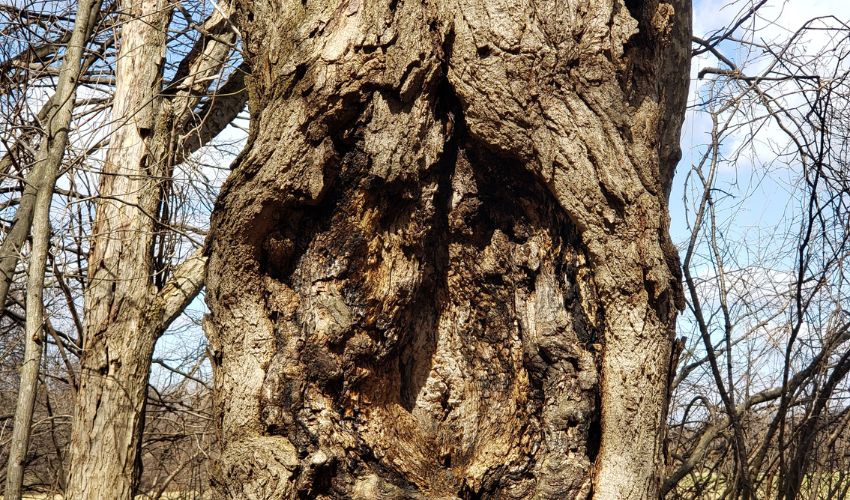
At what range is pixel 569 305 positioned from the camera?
2.81 metres

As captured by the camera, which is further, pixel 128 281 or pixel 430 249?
pixel 128 281

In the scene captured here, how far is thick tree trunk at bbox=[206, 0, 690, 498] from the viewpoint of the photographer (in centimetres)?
263

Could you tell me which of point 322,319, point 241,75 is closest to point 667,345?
point 322,319

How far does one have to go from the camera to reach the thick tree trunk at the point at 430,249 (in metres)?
2.63

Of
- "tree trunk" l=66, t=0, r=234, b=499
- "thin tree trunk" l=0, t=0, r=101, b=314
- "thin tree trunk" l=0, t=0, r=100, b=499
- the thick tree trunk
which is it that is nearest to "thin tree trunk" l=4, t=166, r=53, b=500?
"thin tree trunk" l=0, t=0, r=100, b=499

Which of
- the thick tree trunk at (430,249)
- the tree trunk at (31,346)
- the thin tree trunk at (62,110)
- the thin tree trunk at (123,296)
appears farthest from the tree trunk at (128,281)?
the thick tree trunk at (430,249)

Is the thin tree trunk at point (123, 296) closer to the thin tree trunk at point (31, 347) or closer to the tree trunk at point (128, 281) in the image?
the tree trunk at point (128, 281)

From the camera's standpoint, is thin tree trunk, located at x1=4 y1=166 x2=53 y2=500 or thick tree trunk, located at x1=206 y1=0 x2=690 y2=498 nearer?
thick tree trunk, located at x1=206 y1=0 x2=690 y2=498

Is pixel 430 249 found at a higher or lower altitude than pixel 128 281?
lower

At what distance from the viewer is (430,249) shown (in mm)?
2902

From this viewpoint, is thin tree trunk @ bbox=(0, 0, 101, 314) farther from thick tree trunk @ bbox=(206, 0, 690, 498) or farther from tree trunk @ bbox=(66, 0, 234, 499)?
thick tree trunk @ bbox=(206, 0, 690, 498)

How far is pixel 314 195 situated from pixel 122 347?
3347 millimetres

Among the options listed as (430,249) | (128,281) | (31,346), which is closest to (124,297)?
(128,281)

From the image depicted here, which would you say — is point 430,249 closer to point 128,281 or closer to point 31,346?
point 31,346
